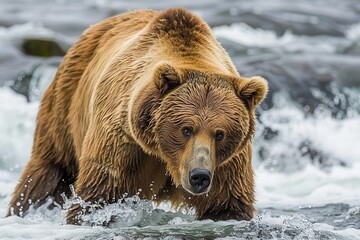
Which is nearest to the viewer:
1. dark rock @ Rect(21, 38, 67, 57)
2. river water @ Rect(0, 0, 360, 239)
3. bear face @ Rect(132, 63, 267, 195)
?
bear face @ Rect(132, 63, 267, 195)

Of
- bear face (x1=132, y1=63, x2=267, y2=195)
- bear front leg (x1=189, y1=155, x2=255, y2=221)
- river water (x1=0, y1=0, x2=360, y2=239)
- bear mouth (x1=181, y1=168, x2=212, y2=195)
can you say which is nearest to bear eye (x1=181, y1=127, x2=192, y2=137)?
bear face (x1=132, y1=63, x2=267, y2=195)

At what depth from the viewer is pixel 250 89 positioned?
6.57 metres

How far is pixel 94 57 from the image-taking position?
8.52 m

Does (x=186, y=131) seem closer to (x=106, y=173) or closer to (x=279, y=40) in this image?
(x=106, y=173)

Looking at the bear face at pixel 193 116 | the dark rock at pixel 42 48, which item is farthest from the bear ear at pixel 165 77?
the dark rock at pixel 42 48

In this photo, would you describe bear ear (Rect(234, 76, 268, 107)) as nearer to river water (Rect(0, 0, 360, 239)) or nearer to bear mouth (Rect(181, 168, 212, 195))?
bear mouth (Rect(181, 168, 212, 195))

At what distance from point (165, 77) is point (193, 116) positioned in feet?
1.14

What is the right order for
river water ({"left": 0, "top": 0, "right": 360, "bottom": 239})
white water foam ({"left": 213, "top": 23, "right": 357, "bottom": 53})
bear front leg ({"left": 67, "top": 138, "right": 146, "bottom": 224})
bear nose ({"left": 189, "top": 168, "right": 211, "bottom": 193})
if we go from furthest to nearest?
white water foam ({"left": 213, "top": 23, "right": 357, "bottom": 53})
river water ({"left": 0, "top": 0, "right": 360, "bottom": 239})
bear front leg ({"left": 67, "top": 138, "right": 146, "bottom": 224})
bear nose ({"left": 189, "top": 168, "right": 211, "bottom": 193})

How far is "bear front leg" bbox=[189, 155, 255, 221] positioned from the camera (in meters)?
7.09

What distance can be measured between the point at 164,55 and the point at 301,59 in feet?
28.5

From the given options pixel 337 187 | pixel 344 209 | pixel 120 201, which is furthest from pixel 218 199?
pixel 337 187

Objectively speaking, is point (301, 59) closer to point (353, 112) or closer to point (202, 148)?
point (353, 112)

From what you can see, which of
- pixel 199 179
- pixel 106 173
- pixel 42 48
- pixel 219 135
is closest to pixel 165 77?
pixel 219 135

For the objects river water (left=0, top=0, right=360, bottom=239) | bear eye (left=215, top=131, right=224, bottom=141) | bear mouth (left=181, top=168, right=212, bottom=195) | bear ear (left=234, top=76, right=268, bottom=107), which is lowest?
river water (left=0, top=0, right=360, bottom=239)
